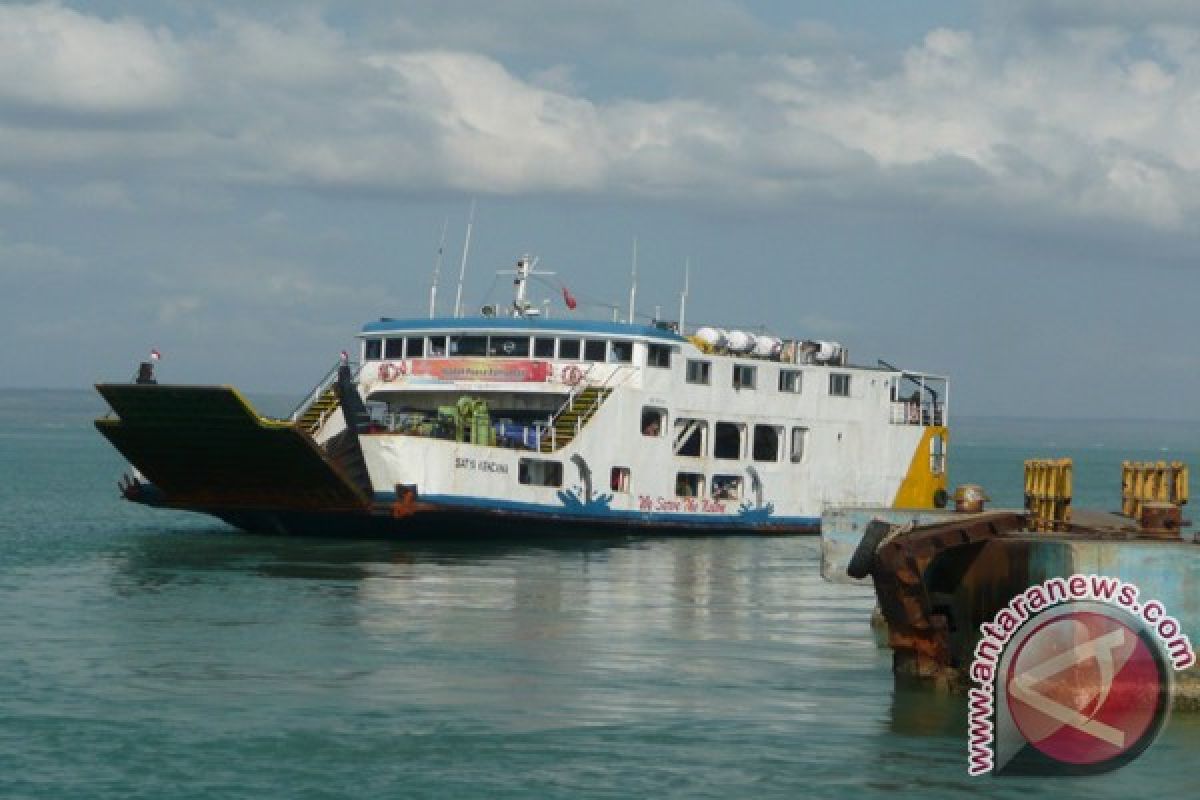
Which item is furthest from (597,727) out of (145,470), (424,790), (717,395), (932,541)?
(717,395)

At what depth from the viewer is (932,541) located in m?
20.9

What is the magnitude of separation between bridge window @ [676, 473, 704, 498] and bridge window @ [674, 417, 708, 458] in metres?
0.50

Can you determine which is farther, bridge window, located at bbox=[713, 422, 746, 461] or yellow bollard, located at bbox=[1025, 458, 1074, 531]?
bridge window, located at bbox=[713, 422, 746, 461]

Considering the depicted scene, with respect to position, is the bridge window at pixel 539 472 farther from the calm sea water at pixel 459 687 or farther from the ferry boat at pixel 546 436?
the calm sea water at pixel 459 687

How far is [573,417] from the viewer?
41125 millimetres

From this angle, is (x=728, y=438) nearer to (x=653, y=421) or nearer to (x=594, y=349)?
(x=653, y=421)

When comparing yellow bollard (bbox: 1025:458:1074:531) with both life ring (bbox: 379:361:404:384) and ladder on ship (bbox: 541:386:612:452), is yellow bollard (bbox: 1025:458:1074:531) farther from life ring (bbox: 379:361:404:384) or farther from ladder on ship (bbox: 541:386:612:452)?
life ring (bbox: 379:361:404:384)

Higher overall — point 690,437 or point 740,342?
point 740,342

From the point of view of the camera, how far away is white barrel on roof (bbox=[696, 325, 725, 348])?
146 feet

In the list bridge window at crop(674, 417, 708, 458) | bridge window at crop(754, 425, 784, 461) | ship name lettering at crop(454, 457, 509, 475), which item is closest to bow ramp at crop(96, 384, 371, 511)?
ship name lettering at crop(454, 457, 509, 475)

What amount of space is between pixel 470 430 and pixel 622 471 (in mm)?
3818

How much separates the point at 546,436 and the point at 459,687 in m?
19.6

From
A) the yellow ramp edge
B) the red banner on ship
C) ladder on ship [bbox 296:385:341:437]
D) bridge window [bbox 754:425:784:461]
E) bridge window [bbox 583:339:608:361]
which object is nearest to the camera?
ladder on ship [bbox 296:385:341:437]

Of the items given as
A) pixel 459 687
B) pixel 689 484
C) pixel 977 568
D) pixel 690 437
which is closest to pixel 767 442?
pixel 690 437
